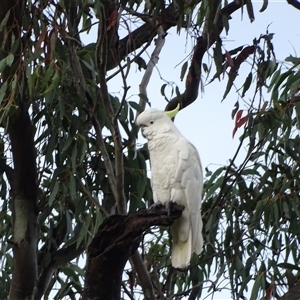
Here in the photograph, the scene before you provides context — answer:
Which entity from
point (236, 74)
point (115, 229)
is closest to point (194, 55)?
point (236, 74)

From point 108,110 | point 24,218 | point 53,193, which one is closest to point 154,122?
point 108,110

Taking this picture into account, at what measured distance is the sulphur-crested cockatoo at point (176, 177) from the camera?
2.55 metres

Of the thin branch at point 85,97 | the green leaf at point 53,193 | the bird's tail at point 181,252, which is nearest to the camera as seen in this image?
the thin branch at point 85,97

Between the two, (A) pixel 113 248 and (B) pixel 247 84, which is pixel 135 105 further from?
(A) pixel 113 248

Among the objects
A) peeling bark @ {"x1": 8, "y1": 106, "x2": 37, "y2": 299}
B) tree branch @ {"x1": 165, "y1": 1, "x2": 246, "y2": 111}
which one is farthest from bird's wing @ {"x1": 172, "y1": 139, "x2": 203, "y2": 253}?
peeling bark @ {"x1": 8, "y1": 106, "x2": 37, "y2": 299}

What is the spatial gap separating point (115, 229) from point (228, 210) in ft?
3.67

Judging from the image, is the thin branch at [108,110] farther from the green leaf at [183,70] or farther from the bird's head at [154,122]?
the green leaf at [183,70]

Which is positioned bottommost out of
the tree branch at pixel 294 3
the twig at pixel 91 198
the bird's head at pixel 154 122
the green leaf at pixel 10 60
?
the twig at pixel 91 198

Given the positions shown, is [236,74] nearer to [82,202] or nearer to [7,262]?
[82,202]

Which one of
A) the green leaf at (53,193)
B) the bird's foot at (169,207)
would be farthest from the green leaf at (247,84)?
the green leaf at (53,193)

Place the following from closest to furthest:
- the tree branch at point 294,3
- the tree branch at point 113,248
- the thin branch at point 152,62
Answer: the tree branch at point 113,248
the tree branch at point 294,3
the thin branch at point 152,62

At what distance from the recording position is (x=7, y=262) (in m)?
3.30

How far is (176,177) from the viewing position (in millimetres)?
2551

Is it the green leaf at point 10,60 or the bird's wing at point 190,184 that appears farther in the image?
the bird's wing at point 190,184
